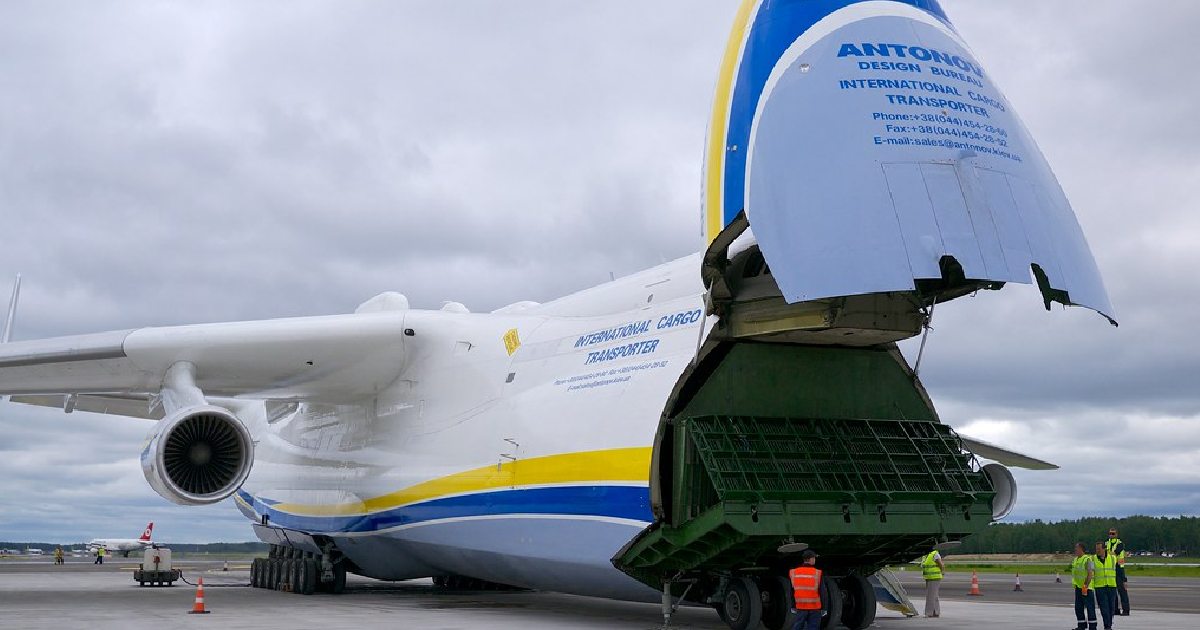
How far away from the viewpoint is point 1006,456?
15.1 m

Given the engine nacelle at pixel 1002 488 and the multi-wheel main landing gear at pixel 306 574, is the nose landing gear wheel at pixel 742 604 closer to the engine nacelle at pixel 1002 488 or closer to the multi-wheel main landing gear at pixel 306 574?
the engine nacelle at pixel 1002 488

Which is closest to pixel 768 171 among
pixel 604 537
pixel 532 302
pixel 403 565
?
pixel 604 537

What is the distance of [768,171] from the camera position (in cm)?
834

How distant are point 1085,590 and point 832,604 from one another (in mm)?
2497

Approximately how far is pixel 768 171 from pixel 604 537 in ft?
11.2

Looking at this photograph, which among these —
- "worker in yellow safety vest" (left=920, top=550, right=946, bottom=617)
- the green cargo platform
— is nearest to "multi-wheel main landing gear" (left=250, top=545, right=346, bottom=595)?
the green cargo platform

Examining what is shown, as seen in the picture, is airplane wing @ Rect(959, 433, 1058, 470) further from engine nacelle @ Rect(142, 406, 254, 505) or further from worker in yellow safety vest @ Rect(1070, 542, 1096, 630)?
engine nacelle @ Rect(142, 406, 254, 505)

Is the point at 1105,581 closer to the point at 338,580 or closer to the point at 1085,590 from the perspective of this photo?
the point at 1085,590

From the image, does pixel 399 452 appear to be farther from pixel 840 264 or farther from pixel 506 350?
pixel 840 264

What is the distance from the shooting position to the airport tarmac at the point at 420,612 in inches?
424

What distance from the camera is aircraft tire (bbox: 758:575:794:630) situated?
9.24 meters

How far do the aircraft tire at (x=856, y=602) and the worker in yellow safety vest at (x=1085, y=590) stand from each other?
190 centimetres

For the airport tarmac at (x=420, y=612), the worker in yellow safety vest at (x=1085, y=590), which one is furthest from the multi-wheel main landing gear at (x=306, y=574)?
the worker in yellow safety vest at (x=1085, y=590)

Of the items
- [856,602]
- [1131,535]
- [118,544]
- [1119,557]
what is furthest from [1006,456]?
[118,544]
